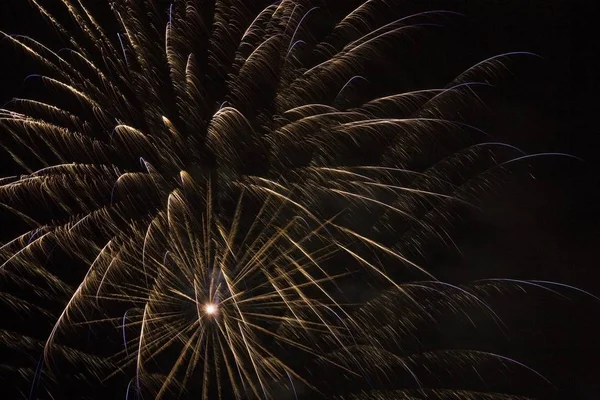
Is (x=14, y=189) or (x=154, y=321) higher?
(x=14, y=189)

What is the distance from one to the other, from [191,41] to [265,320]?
404 cm

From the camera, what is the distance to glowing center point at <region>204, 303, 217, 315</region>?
7.50 metres

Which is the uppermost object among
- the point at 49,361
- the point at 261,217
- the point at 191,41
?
the point at 191,41

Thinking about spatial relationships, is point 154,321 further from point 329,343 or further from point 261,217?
point 329,343

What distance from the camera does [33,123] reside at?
7.95 meters

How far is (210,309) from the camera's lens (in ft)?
24.7

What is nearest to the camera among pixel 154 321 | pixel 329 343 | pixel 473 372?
pixel 154 321

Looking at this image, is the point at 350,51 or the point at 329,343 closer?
the point at 350,51

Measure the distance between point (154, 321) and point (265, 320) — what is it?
1.51 m

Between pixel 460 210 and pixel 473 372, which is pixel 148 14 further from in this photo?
pixel 473 372

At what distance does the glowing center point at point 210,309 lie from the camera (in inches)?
295

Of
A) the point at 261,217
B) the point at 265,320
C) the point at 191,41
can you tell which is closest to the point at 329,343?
the point at 265,320

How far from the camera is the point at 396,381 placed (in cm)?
886

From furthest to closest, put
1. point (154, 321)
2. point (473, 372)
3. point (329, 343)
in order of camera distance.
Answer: point (473, 372), point (329, 343), point (154, 321)
